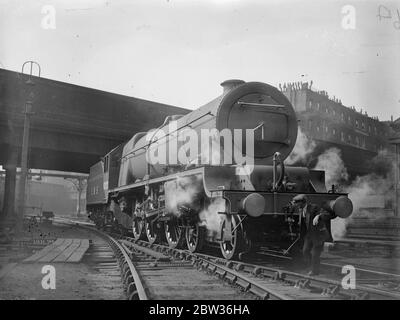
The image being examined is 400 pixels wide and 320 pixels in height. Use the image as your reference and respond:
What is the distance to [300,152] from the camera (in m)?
9.51

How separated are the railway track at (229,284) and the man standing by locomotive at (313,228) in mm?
589

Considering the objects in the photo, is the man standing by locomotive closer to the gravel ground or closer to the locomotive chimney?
the locomotive chimney

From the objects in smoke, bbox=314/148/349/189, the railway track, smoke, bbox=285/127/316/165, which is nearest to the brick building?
smoke, bbox=314/148/349/189

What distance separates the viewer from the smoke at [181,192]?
29.3ft

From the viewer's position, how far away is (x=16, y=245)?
1145 cm

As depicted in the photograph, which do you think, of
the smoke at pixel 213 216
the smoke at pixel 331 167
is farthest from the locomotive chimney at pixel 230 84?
the smoke at pixel 331 167

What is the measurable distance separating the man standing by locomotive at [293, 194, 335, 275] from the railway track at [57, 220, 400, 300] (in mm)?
589

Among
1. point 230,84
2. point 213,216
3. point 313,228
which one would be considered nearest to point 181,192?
point 213,216

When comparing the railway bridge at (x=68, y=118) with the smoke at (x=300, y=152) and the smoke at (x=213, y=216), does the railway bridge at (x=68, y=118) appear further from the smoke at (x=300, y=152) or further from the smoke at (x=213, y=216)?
the smoke at (x=300, y=152)

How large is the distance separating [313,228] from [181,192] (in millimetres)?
3292

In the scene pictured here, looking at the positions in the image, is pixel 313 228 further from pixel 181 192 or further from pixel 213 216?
pixel 181 192

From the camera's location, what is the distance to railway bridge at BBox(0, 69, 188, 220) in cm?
2100
